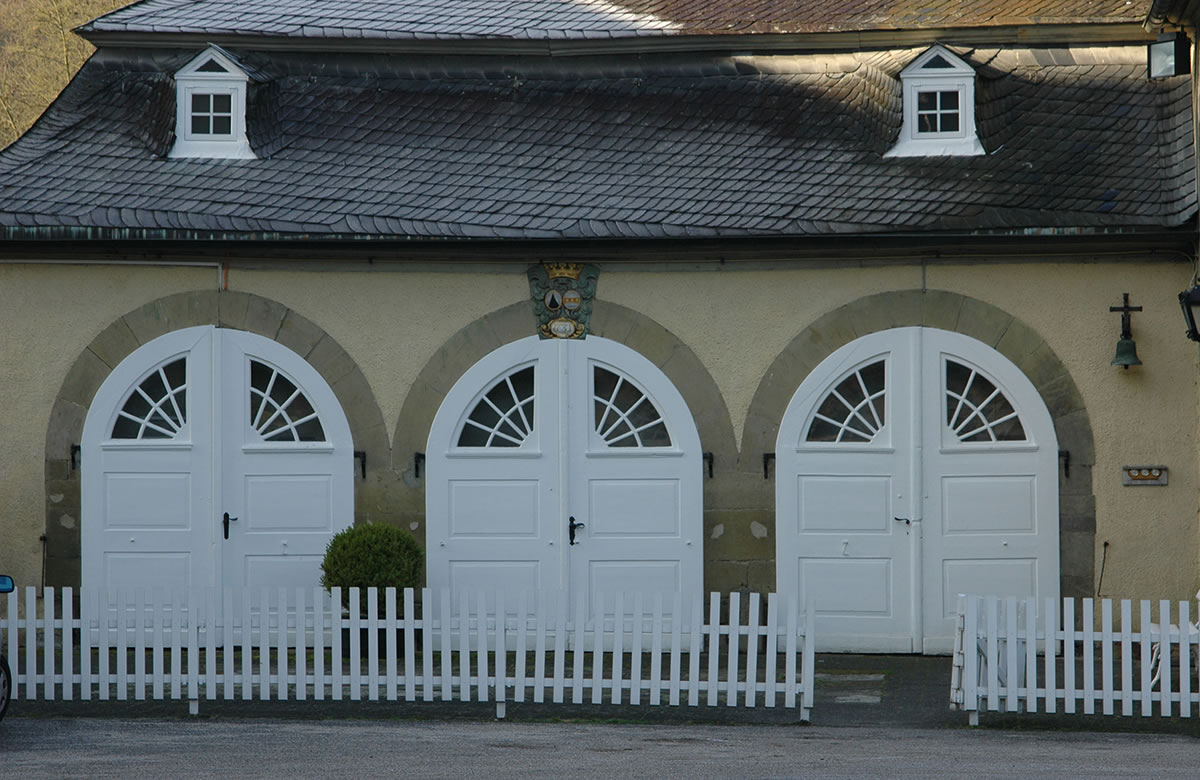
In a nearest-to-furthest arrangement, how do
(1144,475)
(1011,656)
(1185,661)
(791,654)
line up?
(1185,661) < (1011,656) < (791,654) < (1144,475)

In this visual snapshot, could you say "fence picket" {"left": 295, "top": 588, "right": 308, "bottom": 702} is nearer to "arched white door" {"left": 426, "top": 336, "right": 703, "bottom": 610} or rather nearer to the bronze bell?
"arched white door" {"left": 426, "top": 336, "right": 703, "bottom": 610}

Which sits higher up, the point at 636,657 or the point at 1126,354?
the point at 1126,354

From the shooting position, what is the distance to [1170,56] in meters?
10.9

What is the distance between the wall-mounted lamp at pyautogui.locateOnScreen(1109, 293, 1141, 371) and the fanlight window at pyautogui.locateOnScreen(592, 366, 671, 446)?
3.46 m

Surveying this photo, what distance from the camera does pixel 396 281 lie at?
38.1 ft

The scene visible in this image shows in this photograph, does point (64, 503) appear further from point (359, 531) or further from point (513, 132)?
point (513, 132)

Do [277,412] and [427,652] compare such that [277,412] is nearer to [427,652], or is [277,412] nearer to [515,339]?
[515,339]

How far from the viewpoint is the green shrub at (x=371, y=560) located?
35.6 feet

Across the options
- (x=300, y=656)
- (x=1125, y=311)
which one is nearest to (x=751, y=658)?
(x=300, y=656)

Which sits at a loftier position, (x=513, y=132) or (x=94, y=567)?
(x=513, y=132)

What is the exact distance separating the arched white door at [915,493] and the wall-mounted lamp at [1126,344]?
0.67 metres

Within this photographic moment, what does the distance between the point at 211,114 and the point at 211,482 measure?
305 centimetres

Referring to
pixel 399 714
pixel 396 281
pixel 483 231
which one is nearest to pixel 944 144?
pixel 483 231

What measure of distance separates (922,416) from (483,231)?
3657 mm
